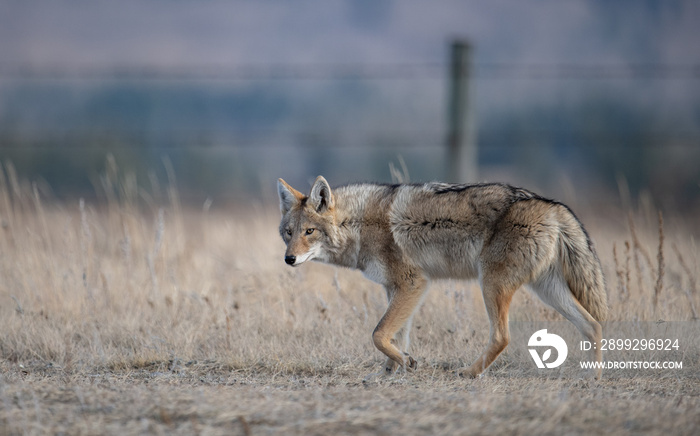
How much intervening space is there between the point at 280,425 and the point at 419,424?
28.4 inches

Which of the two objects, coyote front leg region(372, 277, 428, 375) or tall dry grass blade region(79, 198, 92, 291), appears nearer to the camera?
coyote front leg region(372, 277, 428, 375)

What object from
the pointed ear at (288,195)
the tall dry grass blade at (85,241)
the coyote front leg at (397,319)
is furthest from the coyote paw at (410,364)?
the tall dry grass blade at (85,241)

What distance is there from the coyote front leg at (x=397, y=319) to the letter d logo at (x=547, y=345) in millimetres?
1080

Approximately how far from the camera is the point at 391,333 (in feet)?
17.5

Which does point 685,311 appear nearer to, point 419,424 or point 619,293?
point 619,293

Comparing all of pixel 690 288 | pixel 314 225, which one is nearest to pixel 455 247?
pixel 314 225

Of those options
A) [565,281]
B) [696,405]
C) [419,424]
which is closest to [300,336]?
[565,281]

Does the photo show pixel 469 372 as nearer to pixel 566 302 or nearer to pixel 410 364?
pixel 410 364

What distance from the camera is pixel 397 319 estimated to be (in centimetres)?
536

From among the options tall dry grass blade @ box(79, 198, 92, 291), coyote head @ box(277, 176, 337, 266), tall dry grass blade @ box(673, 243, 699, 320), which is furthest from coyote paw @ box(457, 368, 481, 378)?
tall dry grass blade @ box(79, 198, 92, 291)

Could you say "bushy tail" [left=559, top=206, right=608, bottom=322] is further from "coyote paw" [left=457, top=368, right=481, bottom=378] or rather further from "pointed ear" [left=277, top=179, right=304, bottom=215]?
"pointed ear" [left=277, top=179, right=304, bottom=215]

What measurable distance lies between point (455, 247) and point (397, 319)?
0.74m

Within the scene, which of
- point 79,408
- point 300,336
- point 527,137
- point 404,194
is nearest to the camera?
point 79,408

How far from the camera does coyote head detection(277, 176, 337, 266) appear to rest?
573 cm
